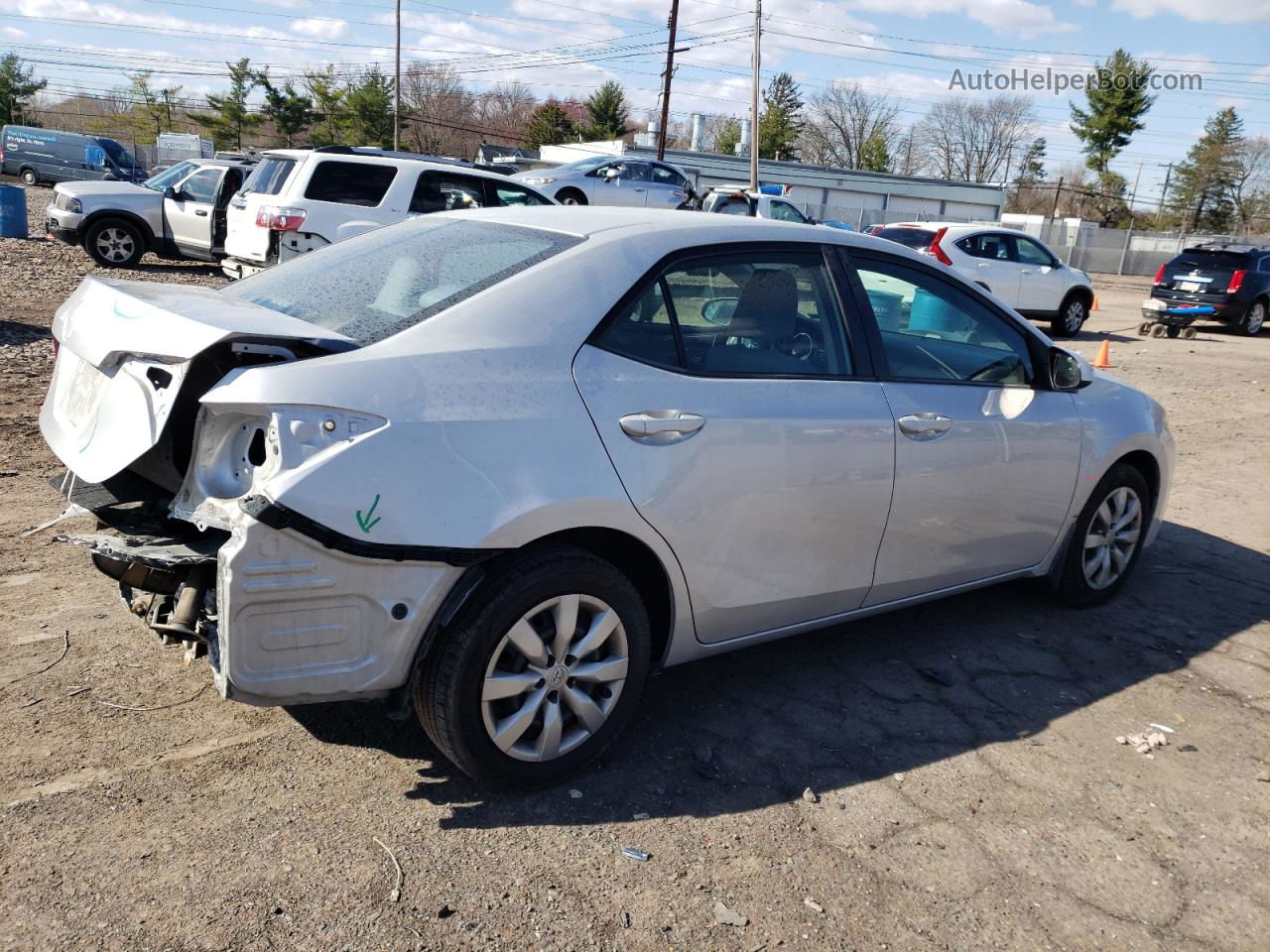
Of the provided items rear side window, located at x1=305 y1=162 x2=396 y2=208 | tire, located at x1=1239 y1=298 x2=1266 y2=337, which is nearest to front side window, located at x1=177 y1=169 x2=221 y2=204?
rear side window, located at x1=305 y1=162 x2=396 y2=208

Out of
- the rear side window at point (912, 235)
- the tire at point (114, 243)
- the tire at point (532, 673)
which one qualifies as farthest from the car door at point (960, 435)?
the tire at point (114, 243)

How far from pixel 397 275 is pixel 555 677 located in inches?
56.3

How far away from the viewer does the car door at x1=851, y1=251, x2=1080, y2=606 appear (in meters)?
3.87

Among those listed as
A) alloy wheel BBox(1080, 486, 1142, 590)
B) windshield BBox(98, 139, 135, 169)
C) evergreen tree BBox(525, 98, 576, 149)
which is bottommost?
alloy wheel BBox(1080, 486, 1142, 590)

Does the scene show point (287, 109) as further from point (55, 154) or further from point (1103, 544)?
point (1103, 544)

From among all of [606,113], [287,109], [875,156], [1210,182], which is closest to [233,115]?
[287,109]

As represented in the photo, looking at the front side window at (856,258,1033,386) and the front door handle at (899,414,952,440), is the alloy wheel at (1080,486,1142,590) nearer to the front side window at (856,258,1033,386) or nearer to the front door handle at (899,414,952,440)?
the front side window at (856,258,1033,386)

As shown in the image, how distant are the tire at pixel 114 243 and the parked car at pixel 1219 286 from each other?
1760cm

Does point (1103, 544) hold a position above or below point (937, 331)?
below

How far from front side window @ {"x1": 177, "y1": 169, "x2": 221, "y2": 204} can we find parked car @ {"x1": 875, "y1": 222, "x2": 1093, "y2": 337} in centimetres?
1037

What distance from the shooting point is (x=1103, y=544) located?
16.2ft

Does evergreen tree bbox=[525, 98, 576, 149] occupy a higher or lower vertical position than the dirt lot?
higher

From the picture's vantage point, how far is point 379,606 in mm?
2730

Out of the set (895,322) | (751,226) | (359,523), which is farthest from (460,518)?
(895,322)
